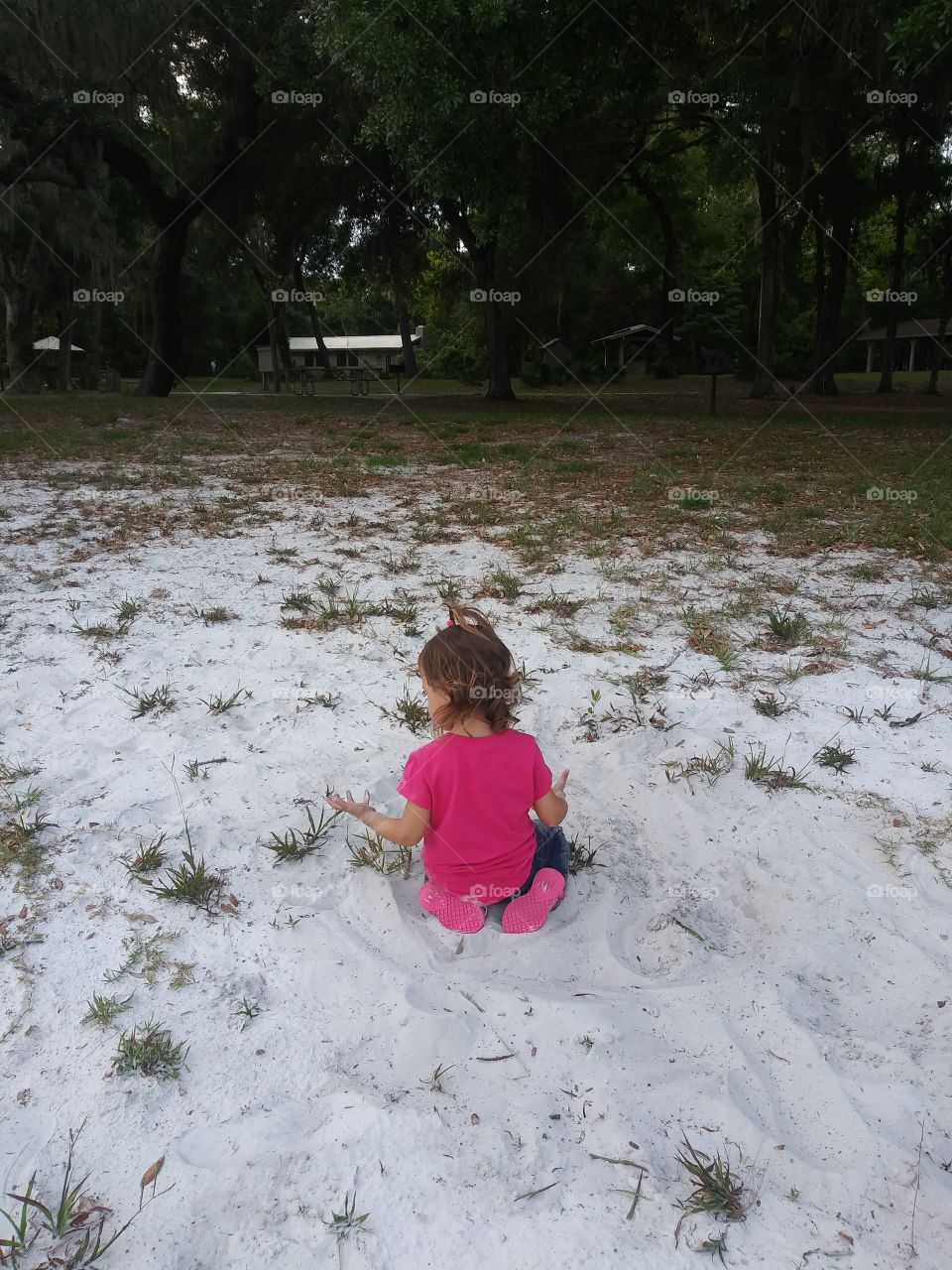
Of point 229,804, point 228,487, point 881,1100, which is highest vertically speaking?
point 228,487

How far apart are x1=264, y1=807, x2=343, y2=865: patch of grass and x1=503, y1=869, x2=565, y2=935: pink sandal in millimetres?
655

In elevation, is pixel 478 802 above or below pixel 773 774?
above

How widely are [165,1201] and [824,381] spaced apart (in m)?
24.9

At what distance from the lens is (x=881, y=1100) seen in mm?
1853

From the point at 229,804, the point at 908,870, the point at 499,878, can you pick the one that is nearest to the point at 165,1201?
the point at 499,878

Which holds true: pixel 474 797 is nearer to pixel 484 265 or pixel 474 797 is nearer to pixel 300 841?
pixel 300 841

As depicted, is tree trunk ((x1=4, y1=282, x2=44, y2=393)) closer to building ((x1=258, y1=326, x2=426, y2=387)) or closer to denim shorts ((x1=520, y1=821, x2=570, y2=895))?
building ((x1=258, y1=326, x2=426, y2=387))

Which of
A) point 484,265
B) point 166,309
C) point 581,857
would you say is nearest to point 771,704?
point 581,857

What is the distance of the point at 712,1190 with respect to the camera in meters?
1.65

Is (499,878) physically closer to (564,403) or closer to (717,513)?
(717,513)

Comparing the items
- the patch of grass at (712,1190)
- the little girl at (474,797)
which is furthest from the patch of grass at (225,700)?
the patch of grass at (712,1190)

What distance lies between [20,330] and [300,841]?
95.3ft

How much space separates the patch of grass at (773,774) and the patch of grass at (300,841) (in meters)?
1.45

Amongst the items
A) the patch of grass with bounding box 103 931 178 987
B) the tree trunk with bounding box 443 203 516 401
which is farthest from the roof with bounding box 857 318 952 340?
the patch of grass with bounding box 103 931 178 987
